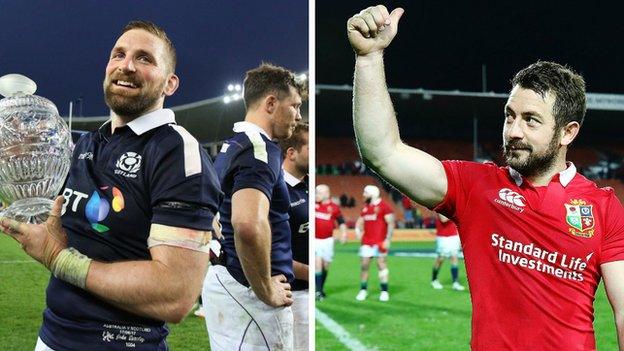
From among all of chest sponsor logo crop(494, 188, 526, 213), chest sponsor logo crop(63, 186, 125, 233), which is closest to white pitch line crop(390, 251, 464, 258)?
chest sponsor logo crop(494, 188, 526, 213)

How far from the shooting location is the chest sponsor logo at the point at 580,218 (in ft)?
4.75

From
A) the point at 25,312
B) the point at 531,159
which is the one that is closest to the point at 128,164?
the point at 531,159

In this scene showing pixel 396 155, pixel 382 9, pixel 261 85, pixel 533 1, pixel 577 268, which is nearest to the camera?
pixel 382 9

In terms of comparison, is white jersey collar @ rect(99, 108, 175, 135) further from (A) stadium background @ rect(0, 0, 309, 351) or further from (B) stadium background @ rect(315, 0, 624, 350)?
(B) stadium background @ rect(315, 0, 624, 350)

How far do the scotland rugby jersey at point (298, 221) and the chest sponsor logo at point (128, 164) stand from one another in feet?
3.57

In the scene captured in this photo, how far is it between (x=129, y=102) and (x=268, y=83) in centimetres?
87

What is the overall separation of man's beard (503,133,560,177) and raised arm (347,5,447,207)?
201 millimetres

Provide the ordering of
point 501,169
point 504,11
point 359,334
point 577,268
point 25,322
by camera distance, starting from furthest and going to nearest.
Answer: point 504,11 < point 359,334 < point 25,322 < point 501,169 < point 577,268

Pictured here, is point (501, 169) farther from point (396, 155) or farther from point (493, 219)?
point (396, 155)

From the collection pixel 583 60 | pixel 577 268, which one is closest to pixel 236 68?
pixel 577 268

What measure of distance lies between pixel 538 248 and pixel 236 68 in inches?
56.6

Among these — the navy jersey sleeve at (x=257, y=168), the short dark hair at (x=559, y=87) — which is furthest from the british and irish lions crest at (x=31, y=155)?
the short dark hair at (x=559, y=87)

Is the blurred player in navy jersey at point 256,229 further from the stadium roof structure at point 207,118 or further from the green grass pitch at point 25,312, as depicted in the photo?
the green grass pitch at point 25,312

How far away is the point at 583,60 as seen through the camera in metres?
11.2
